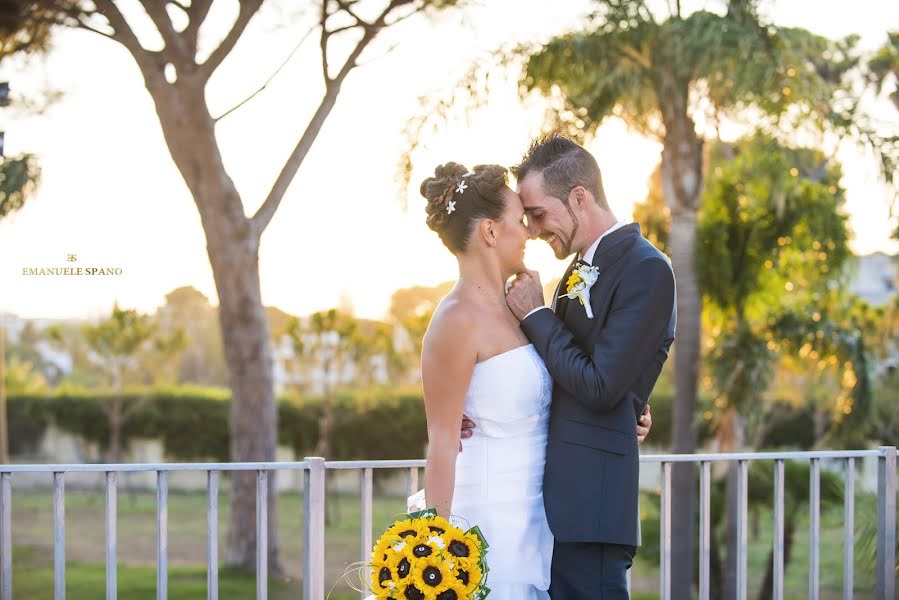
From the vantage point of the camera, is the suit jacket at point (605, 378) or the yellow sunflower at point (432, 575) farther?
the suit jacket at point (605, 378)

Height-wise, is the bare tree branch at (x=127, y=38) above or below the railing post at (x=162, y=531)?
above

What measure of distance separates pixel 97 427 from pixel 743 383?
14.0m

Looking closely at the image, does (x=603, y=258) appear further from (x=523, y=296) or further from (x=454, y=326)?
(x=454, y=326)

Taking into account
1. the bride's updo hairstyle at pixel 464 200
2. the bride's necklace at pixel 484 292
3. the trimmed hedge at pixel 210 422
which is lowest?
the trimmed hedge at pixel 210 422

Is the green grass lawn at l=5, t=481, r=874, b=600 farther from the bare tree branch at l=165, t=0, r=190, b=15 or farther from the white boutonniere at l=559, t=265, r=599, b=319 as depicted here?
the white boutonniere at l=559, t=265, r=599, b=319

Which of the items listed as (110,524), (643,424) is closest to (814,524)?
(643,424)

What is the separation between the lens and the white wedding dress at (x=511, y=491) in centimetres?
242

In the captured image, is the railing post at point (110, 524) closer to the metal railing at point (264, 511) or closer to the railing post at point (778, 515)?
the metal railing at point (264, 511)

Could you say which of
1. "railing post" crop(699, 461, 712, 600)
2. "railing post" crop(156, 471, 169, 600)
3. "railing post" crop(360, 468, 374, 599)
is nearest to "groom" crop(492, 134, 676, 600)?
"railing post" crop(360, 468, 374, 599)

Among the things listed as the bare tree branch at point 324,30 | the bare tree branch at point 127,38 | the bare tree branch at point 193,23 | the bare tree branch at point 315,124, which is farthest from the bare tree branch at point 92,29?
the bare tree branch at point 324,30

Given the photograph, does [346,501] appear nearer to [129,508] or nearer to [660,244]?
[129,508]

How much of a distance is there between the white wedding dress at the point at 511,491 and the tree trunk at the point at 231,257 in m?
6.62

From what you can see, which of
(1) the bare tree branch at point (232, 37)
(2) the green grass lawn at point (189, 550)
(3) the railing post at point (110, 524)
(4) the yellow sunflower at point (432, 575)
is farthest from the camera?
(2) the green grass lawn at point (189, 550)

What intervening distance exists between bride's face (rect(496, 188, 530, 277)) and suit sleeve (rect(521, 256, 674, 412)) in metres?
0.19
